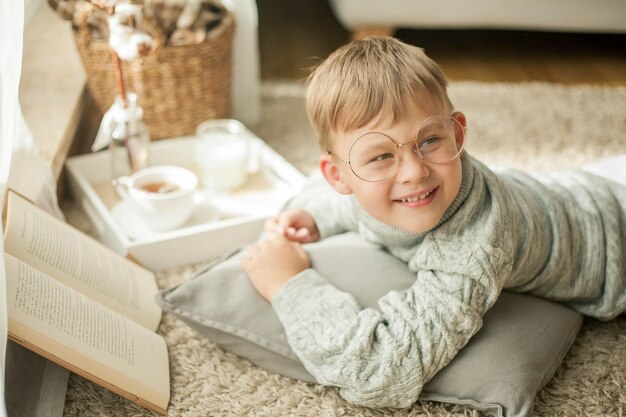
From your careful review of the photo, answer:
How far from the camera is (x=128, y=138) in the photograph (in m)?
1.46

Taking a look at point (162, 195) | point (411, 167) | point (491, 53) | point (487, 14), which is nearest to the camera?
point (411, 167)

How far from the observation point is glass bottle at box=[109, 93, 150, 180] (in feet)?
4.66

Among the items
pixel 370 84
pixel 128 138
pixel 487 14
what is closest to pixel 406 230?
pixel 370 84

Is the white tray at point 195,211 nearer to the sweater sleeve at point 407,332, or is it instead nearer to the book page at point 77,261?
the book page at point 77,261

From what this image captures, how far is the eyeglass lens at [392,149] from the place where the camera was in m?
0.94

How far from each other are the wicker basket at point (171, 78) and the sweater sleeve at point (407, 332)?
2.78ft

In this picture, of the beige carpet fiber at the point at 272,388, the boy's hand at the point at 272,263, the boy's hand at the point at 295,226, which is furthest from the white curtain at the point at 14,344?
the boy's hand at the point at 295,226

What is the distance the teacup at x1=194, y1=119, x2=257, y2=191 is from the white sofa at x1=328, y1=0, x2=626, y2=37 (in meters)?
0.79

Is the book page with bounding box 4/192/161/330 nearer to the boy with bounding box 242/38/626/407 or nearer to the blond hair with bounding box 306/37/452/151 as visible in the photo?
the boy with bounding box 242/38/626/407

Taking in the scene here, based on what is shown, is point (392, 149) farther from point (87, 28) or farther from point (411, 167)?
point (87, 28)

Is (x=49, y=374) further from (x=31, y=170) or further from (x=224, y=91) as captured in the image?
(x=224, y=91)

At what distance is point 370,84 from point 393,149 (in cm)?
9

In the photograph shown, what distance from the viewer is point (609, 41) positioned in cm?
237

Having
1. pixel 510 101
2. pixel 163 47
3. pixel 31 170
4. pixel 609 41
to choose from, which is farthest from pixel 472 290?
pixel 609 41
